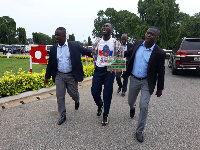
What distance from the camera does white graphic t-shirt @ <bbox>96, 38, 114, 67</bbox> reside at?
3.43 m

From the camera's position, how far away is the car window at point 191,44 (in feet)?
27.8

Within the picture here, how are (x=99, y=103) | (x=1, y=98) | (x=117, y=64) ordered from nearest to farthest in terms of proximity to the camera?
1. (x=117, y=64)
2. (x=99, y=103)
3. (x=1, y=98)

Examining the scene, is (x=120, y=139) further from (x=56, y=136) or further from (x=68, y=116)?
(x=68, y=116)

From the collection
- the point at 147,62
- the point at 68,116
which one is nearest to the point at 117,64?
the point at 147,62

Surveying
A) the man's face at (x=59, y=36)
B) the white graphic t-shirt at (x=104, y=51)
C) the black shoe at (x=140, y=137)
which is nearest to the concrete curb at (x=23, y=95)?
the man's face at (x=59, y=36)

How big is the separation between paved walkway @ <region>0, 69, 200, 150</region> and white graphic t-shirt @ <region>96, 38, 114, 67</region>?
1156 mm

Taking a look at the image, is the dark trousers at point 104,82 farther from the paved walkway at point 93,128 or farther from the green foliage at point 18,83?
the green foliage at point 18,83

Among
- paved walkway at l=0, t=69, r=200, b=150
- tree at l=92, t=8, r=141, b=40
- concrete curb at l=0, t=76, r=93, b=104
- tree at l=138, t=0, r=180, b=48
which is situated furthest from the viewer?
tree at l=92, t=8, r=141, b=40

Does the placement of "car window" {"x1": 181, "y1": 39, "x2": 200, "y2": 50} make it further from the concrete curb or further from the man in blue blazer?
the man in blue blazer

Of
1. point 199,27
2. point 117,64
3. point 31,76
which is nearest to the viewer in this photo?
point 117,64

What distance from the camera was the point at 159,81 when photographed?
9.80ft

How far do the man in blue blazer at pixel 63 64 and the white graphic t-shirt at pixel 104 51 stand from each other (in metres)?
0.34

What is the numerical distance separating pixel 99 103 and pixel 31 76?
107 inches

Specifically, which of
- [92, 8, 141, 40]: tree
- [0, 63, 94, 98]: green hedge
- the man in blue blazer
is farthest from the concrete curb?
[92, 8, 141, 40]: tree
